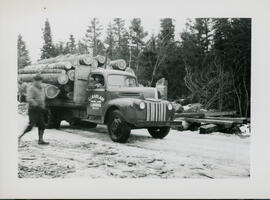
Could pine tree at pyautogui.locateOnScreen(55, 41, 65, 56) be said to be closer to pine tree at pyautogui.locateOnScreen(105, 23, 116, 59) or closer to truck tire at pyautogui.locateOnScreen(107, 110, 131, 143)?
pine tree at pyautogui.locateOnScreen(105, 23, 116, 59)

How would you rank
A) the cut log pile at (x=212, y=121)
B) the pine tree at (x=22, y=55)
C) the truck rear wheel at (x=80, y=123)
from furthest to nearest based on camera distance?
the truck rear wheel at (x=80, y=123) → the cut log pile at (x=212, y=121) → the pine tree at (x=22, y=55)

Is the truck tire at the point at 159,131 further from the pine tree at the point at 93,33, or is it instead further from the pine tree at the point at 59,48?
the pine tree at the point at 59,48

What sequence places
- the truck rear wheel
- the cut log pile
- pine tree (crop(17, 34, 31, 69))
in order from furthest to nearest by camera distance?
1. the truck rear wheel
2. the cut log pile
3. pine tree (crop(17, 34, 31, 69))

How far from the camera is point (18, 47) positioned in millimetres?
5184

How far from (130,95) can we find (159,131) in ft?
1.85

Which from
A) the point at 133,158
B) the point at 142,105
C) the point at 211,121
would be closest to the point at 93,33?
the point at 142,105

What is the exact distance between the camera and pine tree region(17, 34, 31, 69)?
518 centimetres

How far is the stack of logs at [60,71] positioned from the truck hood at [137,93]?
23 cm

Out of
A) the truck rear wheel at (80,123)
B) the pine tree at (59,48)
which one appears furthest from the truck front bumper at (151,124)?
the pine tree at (59,48)

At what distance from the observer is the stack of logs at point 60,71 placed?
521cm

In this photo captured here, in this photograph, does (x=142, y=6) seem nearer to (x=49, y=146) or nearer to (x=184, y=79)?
(x=184, y=79)

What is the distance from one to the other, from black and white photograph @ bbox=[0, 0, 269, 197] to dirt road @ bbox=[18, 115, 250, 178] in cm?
1

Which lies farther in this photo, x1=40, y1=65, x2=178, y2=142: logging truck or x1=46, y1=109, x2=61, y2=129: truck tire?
x1=46, y1=109, x2=61, y2=129: truck tire

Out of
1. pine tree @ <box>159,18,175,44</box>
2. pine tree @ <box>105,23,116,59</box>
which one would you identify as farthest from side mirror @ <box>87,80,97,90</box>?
pine tree @ <box>159,18,175,44</box>
